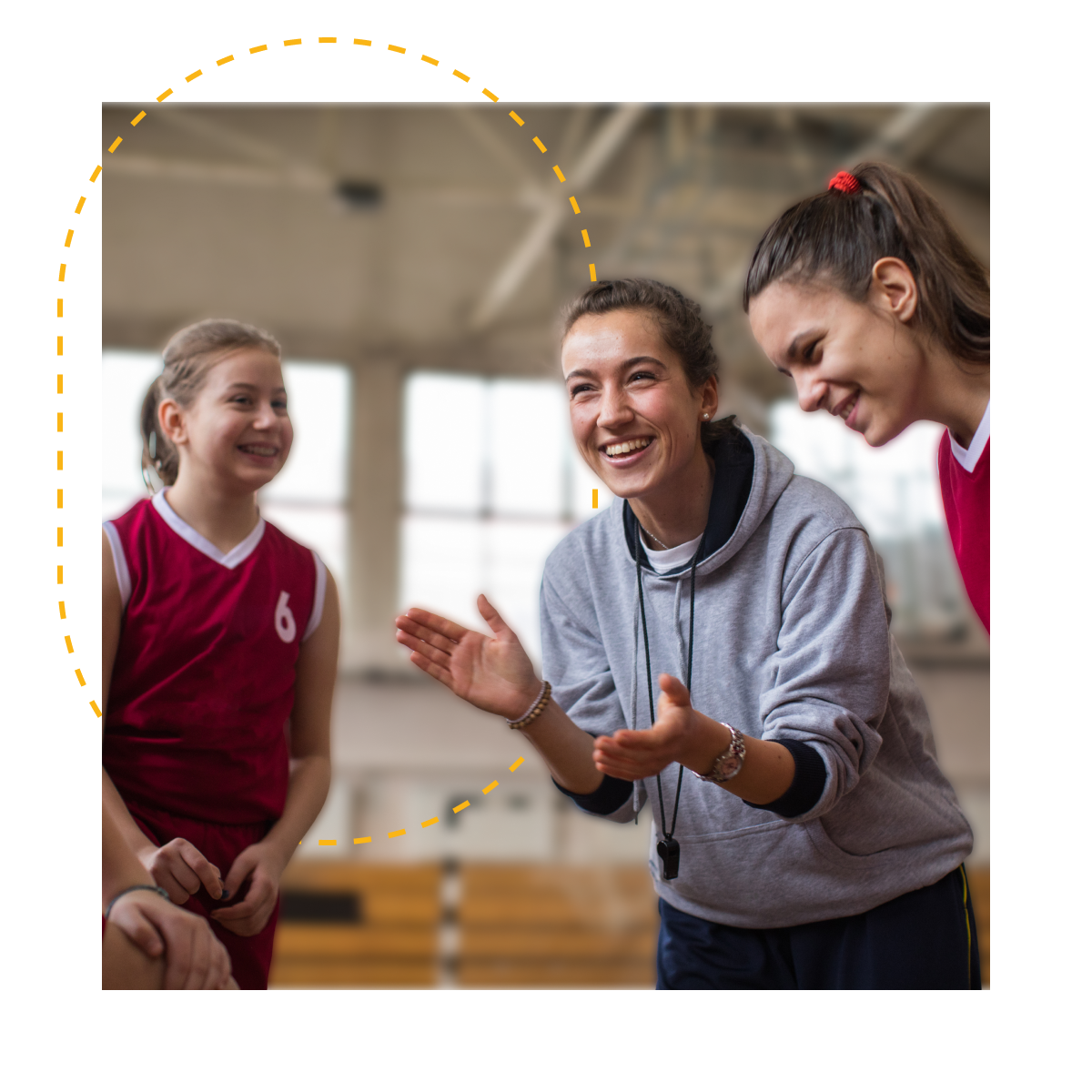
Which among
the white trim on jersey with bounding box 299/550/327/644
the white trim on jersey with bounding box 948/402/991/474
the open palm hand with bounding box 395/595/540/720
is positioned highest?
the white trim on jersey with bounding box 948/402/991/474

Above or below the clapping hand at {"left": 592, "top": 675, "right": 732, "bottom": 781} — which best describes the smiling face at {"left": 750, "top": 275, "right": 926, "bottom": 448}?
above

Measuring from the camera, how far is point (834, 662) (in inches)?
44.2

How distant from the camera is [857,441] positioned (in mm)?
5504

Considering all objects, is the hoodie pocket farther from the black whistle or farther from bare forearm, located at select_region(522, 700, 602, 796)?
bare forearm, located at select_region(522, 700, 602, 796)

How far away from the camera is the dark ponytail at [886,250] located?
1180 millimetres

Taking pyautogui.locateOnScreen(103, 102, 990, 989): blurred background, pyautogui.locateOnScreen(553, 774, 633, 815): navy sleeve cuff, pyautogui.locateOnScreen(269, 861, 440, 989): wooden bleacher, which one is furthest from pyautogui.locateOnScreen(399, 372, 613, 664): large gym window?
pyautogui.locateOnScreen(269, 861, 440, 989): wooden bleacher

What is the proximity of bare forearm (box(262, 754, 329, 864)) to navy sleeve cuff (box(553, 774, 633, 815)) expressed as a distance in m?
0.28

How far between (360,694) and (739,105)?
2.92 m

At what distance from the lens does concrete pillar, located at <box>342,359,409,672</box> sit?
2.65 meters

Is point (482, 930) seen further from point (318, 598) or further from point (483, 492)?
point (318, 598)

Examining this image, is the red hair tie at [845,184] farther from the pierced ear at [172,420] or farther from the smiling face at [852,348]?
the pierced ear at [172,420]

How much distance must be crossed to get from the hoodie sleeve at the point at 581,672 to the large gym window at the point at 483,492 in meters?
0.31

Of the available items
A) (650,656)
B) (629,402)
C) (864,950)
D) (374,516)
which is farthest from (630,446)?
(374,516)

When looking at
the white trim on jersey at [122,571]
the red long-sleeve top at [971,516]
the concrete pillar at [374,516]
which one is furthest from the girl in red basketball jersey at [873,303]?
the concrete pillar at [374,516]
